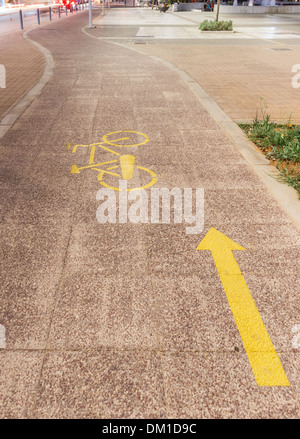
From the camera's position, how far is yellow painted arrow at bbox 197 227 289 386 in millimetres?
2494

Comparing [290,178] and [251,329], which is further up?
[290,178]

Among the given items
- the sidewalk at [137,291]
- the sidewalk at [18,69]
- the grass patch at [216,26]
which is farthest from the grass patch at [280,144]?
the grass patch at [216,26]

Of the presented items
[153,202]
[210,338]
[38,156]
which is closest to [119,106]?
[38,156]

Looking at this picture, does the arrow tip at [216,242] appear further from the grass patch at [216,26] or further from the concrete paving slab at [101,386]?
the grass patch at [216,26]

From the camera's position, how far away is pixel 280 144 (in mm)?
6273

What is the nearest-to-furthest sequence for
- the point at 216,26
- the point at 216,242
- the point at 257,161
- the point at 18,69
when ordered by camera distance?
1. the point at 216,242
2. the point at 257,161
3. the point at 18,69
4. the point at 216,26

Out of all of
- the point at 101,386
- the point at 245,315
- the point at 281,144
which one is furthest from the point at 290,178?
the point at 101,386

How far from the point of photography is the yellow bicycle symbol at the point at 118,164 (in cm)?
515

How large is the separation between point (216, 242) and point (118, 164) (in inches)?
92.5

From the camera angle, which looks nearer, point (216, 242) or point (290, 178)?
point (216, 242)

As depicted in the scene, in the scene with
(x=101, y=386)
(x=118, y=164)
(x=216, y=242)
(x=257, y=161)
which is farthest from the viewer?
(x=257, y=161)

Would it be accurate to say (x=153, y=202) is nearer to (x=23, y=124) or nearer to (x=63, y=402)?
(x=63, y=402)
